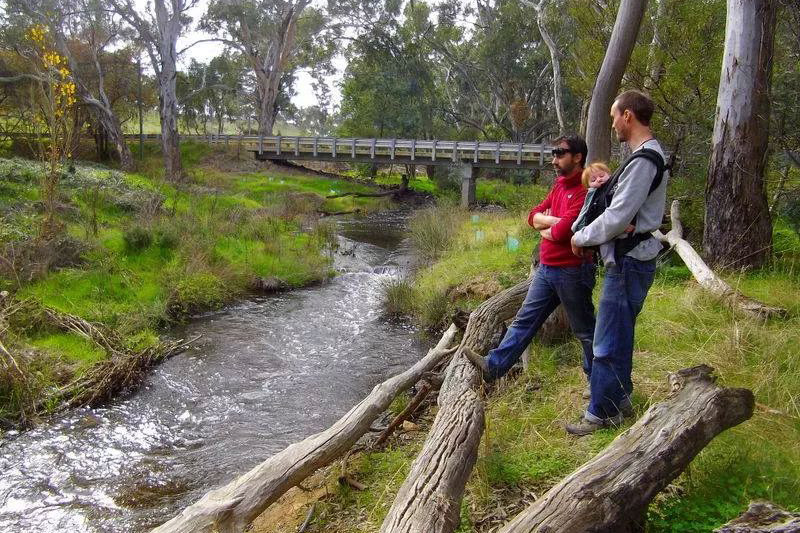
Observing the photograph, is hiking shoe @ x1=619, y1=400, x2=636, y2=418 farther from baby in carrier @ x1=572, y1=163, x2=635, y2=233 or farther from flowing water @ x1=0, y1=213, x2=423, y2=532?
flowing water @ x1=0, y1=213, x2=423, y2=532

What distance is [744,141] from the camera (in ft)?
19.9

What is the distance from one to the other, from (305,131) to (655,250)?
67861 millimetres

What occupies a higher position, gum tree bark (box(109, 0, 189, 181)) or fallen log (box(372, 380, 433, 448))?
gum tree bark (box(109, 0, 189, 181))

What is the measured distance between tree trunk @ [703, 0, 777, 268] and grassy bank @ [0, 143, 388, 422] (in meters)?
6.65

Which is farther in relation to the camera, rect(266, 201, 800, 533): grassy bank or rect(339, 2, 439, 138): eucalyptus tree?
rect(339, 2, 439, 138): eucalyptus tree

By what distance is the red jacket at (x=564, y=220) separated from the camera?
3.49 meters

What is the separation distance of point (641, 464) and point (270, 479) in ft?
6.36

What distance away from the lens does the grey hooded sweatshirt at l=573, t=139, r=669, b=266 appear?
292 centimetres

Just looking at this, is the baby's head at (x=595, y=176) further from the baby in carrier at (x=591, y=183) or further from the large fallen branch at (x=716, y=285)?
the large fallen branch at (x=716, y=285)

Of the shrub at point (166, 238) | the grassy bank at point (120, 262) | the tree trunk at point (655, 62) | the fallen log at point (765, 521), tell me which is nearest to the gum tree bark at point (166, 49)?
the grassy bank at point (120, 262)

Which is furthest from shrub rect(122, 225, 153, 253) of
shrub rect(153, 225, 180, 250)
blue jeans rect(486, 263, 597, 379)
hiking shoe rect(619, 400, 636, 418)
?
hiking shoe rect(619, 400, 636, 418)

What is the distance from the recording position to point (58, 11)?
20.7m

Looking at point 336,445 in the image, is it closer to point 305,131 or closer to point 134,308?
point 134,308

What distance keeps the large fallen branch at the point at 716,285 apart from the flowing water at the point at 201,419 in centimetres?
312
